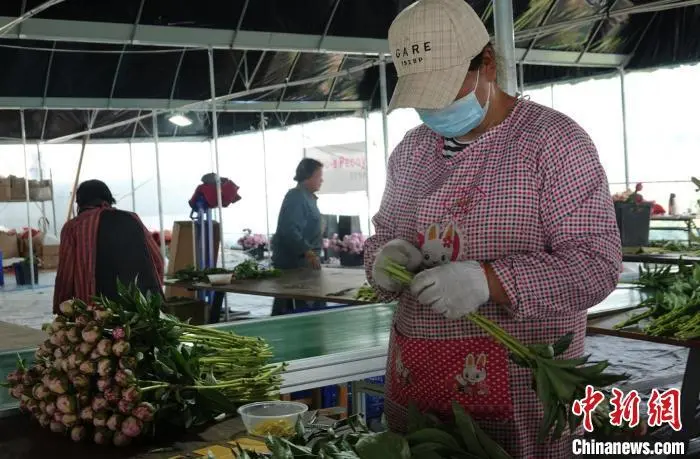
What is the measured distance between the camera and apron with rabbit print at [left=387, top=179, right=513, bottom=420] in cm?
180

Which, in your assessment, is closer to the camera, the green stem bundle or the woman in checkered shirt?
the green stem bundle

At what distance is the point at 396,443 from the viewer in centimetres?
143

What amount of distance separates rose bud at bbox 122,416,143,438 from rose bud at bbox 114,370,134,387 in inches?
3.1

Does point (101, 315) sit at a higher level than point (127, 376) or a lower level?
higher

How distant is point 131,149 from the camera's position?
1622cm

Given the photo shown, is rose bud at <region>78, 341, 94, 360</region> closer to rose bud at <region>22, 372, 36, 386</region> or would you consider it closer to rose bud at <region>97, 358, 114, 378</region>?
rose bud at <region>97, 358, 114, 378</region>

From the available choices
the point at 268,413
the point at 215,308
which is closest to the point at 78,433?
the point at 268,413

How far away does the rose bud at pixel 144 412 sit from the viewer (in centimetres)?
176

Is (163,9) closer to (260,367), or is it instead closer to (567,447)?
(260,367)

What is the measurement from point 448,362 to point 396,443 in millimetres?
437

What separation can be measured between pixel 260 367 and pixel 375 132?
11.5 meters

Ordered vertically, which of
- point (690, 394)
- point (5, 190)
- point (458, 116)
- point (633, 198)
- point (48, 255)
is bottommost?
point (690, 394)

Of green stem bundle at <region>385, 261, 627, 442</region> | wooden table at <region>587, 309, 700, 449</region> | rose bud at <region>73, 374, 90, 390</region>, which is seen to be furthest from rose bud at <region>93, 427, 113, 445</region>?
wooden table at <region>587, 309, 700, 449</region>

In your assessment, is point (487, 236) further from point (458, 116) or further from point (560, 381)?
point (560, 381)
